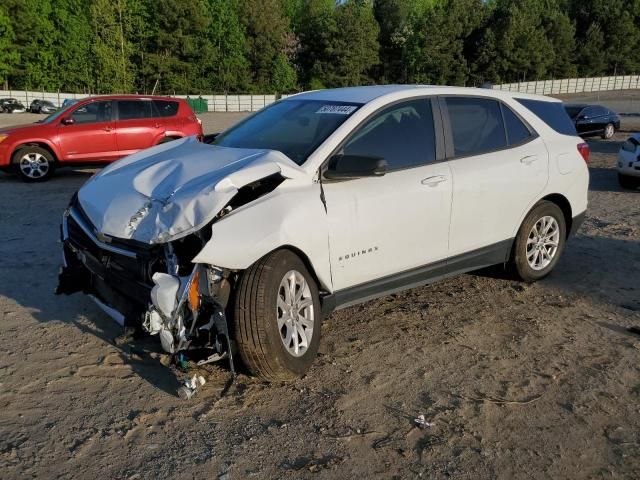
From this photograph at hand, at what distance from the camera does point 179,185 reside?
3576 millimetres

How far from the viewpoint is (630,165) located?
10250 mm

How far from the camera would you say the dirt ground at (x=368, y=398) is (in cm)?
290

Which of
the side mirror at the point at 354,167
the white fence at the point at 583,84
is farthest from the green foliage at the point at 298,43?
the side mirror at the point at 354,167

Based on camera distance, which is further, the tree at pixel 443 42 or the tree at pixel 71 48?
the tree at pixel 443 42

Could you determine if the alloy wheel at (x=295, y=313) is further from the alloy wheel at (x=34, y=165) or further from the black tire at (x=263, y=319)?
the alloy wheel at (x=34, y=165)

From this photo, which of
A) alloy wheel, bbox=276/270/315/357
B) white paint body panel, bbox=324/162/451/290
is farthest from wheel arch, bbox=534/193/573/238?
alloy wheel, bbox=276/270/315/357

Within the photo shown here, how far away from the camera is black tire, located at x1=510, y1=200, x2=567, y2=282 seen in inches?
204

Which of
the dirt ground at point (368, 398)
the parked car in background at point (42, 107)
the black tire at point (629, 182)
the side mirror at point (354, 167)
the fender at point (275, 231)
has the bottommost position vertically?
the dirt ground at point (368, 398)

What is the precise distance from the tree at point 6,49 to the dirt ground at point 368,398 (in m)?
61.8

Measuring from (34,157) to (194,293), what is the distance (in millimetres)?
9356

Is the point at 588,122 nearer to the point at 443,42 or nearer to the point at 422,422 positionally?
the point at 422,422

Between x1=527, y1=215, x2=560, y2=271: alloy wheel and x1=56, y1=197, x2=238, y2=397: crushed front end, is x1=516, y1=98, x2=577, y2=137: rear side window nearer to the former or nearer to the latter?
x1=527, y1=215, x2=560, y2=271: alloy wheel

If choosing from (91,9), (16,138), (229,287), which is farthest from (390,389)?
(91,9)

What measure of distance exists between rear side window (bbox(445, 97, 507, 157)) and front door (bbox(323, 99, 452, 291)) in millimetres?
261
